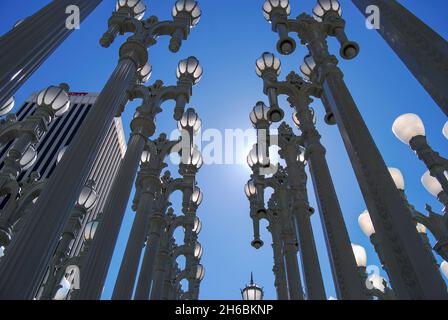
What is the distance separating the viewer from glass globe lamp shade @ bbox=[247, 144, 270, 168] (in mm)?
11898

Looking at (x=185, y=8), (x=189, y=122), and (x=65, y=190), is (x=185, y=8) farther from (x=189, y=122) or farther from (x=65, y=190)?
(x=65, y=190)

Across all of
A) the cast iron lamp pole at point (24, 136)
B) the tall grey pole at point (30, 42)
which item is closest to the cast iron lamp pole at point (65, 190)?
the tall grey pole at point (30, 42)

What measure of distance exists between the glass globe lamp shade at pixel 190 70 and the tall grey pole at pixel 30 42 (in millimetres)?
3962

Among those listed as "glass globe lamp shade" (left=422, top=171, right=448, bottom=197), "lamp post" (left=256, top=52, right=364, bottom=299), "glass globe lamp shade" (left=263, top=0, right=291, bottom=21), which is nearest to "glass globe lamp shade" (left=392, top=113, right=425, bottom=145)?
"glass globe lamp shade" (left=422, top=171, right=448, bottom=197)

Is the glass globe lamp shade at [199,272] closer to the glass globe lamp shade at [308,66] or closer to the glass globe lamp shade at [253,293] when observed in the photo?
the glass globe lamp shade at [253,293]

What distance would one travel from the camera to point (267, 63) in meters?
10.3

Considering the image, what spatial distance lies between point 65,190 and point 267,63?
693 cm

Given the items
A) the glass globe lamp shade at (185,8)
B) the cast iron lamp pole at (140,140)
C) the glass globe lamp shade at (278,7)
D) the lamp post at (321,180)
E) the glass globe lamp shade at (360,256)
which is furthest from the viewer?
the glass globe lamp shade at (360,256)

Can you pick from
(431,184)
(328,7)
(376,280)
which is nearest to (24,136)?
(328,7)

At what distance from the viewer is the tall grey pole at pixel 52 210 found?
417 cm

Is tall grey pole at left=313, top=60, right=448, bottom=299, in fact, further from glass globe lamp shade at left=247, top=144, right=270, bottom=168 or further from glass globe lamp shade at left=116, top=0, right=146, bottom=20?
glass globe lamp shade at left=247, top=144, right=270, bottom=168

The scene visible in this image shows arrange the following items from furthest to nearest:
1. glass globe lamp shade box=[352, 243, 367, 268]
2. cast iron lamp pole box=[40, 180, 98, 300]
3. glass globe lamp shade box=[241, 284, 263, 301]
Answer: glass globe lamp shade box=[241, 284, 263, 301] → glass globe lamp shade box=[352, 243, 367, 268] → cast iron lamp pole box=[40, 180, 98, 300]

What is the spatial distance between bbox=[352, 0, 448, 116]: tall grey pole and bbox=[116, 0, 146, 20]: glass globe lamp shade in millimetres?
5397
